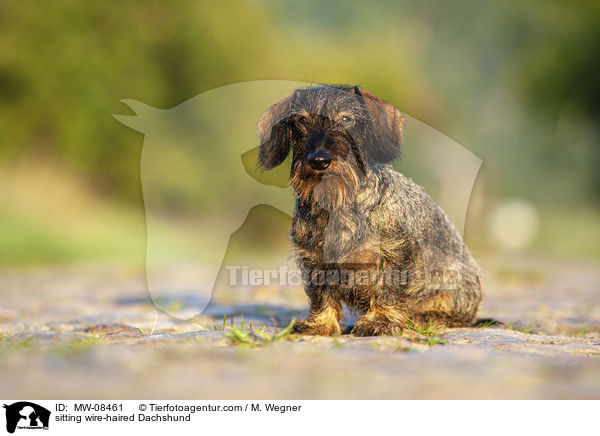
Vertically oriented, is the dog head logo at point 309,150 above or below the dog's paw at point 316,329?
above

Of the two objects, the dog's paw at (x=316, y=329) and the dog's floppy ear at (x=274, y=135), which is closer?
the dog's paw at (x=316, y=329)

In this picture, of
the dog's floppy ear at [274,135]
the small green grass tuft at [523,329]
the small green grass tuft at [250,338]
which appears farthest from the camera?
the small green grass tuft at [523,329]

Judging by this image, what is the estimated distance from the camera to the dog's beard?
367cm

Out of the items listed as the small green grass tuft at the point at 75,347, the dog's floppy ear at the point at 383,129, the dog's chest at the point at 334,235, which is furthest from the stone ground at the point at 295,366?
the dog's floppy ear at the point at 383,129

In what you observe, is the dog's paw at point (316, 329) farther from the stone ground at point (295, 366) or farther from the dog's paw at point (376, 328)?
the stone ground at point (295, 366)

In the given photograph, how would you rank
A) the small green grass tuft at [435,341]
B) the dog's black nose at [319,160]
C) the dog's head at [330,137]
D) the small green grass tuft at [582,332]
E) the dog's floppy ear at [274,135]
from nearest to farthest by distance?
the small green grass tuft at [435,341]
the dog's black nose at [319,160]
the dog's head at [330,137]
the dog's floppy ear at [274,135]
the small green grass tuft at [582,332]

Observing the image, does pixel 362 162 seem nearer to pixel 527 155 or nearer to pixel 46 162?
pixel 46 162

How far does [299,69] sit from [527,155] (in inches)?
555

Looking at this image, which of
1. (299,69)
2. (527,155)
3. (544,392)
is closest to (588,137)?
(527,155)

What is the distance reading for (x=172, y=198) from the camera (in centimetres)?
1795

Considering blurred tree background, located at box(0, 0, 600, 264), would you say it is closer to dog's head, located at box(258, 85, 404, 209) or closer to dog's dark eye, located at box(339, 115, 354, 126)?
dog's head, located at box(258, 85, 404, 209)
